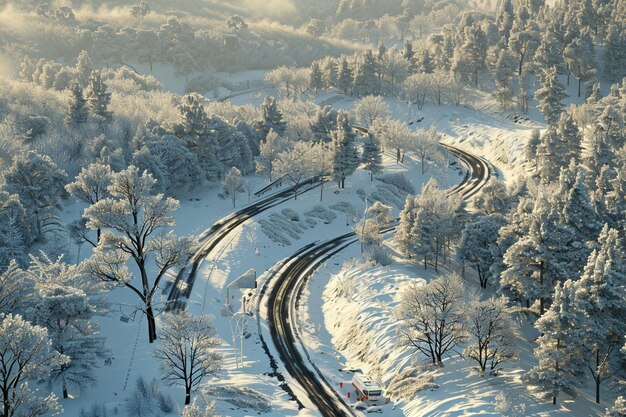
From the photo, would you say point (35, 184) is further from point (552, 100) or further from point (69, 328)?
point (552, 100)

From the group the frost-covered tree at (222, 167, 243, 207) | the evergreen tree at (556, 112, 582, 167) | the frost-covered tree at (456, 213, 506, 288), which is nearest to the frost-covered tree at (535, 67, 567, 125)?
the evergreen tree at (556, 112, 582, 167)

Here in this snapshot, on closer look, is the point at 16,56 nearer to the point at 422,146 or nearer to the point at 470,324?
the point at 422,146

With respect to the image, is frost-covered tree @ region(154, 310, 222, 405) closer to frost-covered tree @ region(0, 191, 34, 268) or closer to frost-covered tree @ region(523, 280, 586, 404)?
frost-covered tree @ region(0, 191, 34, 268)

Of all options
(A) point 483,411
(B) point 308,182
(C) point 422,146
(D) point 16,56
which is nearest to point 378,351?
(A) point 483,411

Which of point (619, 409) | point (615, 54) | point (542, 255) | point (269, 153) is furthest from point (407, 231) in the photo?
point (615, 54)

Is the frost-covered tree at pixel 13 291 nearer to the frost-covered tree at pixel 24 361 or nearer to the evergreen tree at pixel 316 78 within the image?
the frost-covered tree at pixel 24 361
